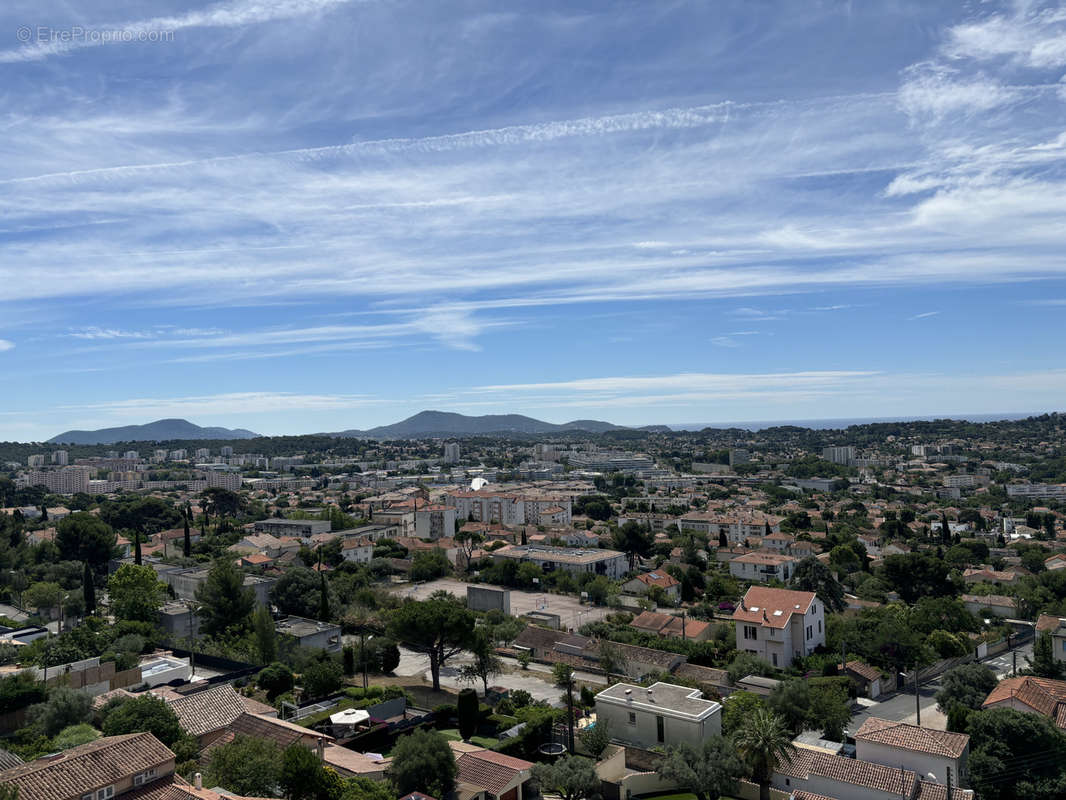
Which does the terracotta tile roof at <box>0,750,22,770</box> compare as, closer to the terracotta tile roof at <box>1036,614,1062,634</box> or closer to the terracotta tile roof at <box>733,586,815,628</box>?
the terracotta tile roof at <box>733,586,815,628</box>

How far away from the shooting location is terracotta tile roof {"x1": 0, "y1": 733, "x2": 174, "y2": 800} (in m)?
14.3

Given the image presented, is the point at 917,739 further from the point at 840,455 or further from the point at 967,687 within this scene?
the point at 840,455

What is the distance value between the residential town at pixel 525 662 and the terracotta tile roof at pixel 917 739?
75mm

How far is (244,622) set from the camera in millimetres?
32625

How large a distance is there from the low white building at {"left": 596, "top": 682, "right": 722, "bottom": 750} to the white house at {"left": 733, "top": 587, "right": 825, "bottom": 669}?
379 inches

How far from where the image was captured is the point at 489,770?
1864cm

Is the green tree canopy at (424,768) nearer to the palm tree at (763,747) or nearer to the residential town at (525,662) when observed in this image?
the residential town at (525,662)

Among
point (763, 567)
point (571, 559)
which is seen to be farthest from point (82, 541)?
point (763, 567)

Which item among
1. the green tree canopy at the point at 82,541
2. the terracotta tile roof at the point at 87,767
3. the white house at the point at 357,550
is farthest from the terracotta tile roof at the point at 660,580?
the green tree canopy at the point at 82,541

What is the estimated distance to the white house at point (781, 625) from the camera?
31922 mm

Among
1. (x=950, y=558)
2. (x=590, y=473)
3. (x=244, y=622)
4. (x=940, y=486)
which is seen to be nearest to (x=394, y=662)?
(x=244, y=622)

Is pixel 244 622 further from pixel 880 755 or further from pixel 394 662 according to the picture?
pixel 880 755

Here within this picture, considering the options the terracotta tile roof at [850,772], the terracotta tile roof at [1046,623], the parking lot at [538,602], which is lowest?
the parking lot at [538,602]

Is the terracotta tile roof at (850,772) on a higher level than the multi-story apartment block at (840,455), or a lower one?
lower
